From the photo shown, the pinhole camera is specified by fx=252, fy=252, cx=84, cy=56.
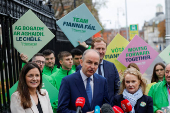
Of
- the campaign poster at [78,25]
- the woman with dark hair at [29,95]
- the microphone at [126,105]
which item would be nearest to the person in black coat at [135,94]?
the microphone at [126,105]

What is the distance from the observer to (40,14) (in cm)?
652

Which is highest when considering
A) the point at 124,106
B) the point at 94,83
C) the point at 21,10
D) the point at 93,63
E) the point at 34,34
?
the point at 21,10

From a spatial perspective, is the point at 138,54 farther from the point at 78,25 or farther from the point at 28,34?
the point at 28,34

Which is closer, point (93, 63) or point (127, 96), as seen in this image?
point (93, 63)

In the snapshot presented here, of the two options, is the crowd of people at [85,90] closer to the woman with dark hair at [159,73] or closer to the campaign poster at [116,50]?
the woman with dark hair at [159,73]

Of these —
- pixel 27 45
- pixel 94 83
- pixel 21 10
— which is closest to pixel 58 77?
pixel 27 45

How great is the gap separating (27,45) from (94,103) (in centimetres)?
209

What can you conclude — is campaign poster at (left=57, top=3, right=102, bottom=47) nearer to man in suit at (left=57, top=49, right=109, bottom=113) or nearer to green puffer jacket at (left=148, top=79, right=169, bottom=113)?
green puffer jacket at (left=148, top=79, right=169, bottom=113)

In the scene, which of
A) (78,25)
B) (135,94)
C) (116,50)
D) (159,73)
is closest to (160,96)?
(135,94)

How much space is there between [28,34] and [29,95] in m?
1.71

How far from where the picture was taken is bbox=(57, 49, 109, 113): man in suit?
298 cm

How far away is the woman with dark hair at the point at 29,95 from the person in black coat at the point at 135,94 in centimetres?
112

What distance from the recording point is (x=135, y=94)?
147 inches

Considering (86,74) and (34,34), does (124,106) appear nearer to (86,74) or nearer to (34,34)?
(86,74)
